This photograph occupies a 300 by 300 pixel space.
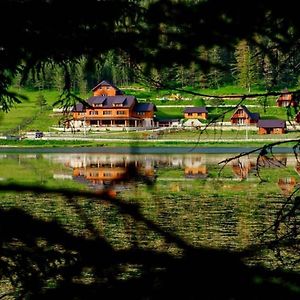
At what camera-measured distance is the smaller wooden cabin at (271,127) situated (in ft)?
203

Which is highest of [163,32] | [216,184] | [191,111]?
[191,111]

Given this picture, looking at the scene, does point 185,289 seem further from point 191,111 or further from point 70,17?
point 191,111

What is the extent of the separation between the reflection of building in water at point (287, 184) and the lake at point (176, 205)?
43mm

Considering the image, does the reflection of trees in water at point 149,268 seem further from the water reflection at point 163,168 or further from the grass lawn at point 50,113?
the grass lawn at point 50,113

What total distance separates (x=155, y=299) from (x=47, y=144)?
53.7 m

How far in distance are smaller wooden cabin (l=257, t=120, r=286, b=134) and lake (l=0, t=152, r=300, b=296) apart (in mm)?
23225

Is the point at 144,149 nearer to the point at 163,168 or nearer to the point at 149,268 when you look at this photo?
the point at 163,168

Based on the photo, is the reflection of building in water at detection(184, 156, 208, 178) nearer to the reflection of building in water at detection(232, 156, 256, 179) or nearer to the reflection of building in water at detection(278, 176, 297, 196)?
the reflection of building in water at detection(232, 156, 256, 179)

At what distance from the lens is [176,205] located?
21.0m

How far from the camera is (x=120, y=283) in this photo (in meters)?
2.79

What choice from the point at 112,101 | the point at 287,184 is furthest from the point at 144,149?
the point at 112,101

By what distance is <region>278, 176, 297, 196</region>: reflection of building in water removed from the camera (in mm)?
23756

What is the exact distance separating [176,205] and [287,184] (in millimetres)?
7239

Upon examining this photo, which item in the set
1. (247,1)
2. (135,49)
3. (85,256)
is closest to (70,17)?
(135,49)
